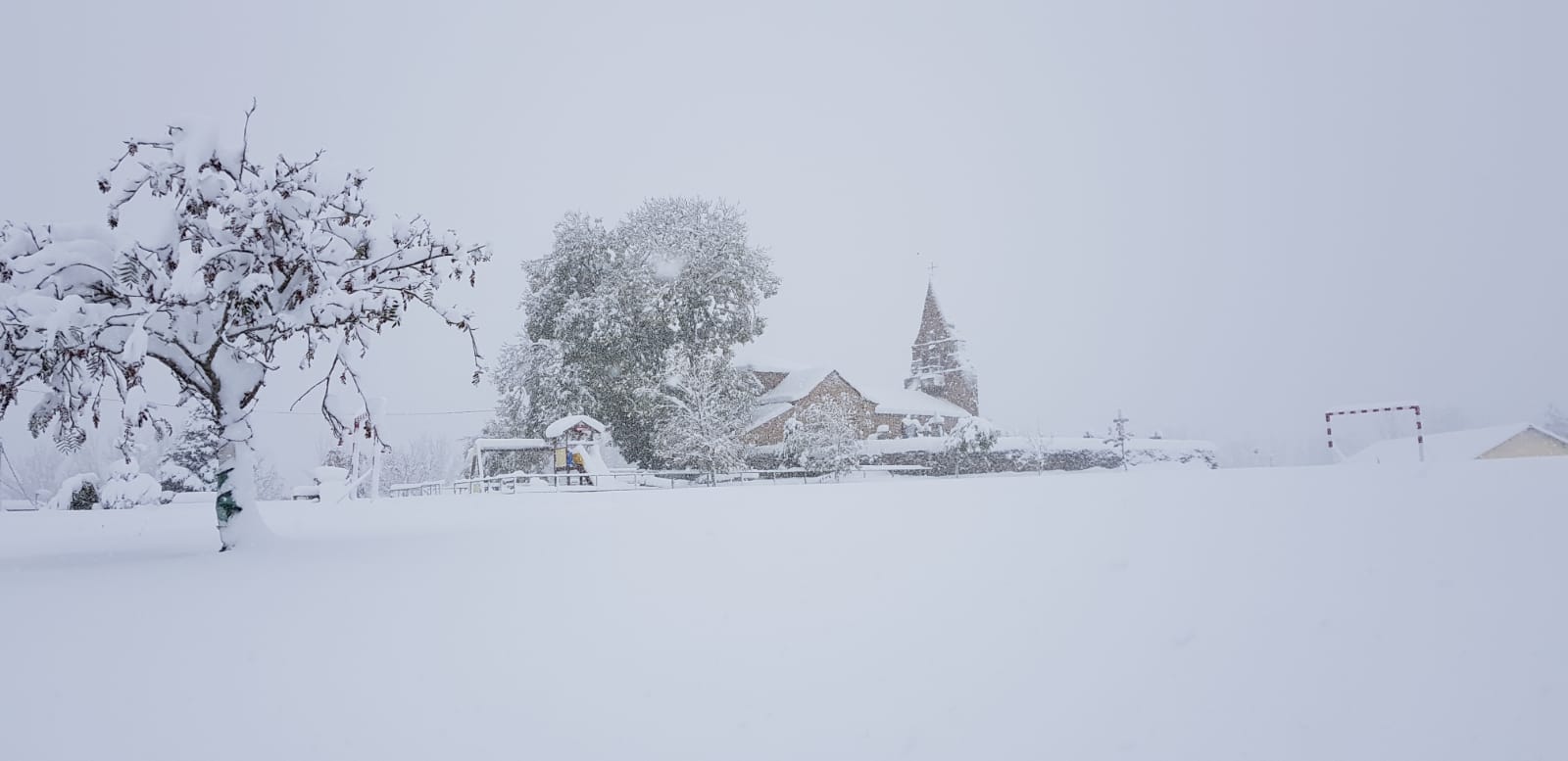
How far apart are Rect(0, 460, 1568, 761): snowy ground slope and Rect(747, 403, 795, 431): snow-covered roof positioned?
35.3 m

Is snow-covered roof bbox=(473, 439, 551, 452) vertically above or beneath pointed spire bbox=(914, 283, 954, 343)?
beneath

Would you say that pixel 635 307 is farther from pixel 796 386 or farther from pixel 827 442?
pixel 796 386

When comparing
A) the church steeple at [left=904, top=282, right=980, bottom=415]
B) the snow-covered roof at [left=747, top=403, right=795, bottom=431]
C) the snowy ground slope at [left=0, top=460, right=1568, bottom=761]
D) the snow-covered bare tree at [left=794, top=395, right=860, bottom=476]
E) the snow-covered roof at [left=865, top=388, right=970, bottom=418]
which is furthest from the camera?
the church steeple at [left=904, top=282, right=980, bottom=415]

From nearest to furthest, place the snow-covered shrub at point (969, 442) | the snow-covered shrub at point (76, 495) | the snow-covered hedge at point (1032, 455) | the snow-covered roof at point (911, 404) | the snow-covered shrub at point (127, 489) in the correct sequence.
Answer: the snow-covered shrub at point (127, 489) → the snow-covered shrub at point (76, 495) → the snow-covered shrub at point (969, 442) → the snow-covered hedge at point (1032, 455) → the snow-covered roof at point (911, 404)

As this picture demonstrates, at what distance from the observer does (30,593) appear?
20.2 feet

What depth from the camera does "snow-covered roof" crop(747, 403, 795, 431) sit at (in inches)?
1689

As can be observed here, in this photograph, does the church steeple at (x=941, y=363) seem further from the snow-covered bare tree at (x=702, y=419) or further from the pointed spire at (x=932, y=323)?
the snow-covered bare tree at (x=702, y=419)

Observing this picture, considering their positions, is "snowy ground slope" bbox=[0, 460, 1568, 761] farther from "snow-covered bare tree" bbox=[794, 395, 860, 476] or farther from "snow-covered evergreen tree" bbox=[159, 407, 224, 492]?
"snow-covered evergreen tree" bbox=[159, 407, 224, 492]

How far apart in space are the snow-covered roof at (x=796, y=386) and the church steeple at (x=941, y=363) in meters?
14.0

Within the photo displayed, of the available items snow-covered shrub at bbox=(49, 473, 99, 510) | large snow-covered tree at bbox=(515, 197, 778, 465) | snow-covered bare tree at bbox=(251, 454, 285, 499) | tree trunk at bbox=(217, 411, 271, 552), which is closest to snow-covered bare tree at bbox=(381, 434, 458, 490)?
snow-covered bare tree at bbox=(251, 454, 285, 499)

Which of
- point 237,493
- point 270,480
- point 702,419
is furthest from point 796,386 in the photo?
point 270,480

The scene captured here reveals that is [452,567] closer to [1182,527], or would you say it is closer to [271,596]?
[271,596]

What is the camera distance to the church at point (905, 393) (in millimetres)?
43938

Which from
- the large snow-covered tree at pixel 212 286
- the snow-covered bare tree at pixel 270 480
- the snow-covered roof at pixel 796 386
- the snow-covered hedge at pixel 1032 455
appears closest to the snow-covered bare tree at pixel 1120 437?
the snow-covered hedge at pixel 1032 455
